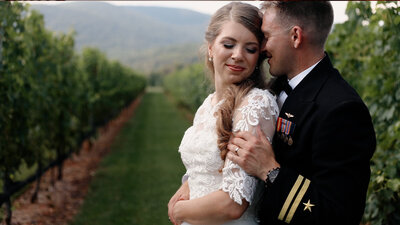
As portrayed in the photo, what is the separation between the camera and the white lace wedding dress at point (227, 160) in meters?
1.75

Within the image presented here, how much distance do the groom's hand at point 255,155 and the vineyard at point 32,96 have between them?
3261mm

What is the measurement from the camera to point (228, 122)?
73.2 inches

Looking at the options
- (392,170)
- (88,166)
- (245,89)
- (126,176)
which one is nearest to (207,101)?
(245,89)

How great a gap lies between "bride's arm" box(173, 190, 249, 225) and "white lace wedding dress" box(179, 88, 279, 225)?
0.04 meters

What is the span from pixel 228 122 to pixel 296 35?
1.68ft

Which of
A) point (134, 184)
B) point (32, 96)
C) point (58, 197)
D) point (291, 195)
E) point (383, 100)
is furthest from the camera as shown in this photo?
point (134, 184)

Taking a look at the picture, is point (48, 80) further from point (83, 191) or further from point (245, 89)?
point (245, 89)

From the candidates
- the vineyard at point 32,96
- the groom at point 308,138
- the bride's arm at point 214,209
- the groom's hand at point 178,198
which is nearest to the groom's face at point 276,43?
the groom at point 308,138

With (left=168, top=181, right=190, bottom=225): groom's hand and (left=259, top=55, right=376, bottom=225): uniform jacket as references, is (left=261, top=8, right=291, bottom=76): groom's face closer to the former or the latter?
(left=259, top=55, right=376, bottom=225): uniform jacket

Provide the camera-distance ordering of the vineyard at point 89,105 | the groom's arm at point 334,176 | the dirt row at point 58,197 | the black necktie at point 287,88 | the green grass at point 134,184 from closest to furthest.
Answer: the groom's arm at point 334,176 < the black necktie at point 287,88 < the vineyard at point 89,105 < the dirt row at point 58,197 < the green grass at point 134,184

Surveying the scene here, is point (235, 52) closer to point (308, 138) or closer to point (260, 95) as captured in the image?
point (260, 95)

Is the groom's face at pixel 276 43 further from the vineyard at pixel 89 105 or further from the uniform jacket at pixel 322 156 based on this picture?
the vineyard at pixel 89 105

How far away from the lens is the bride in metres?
1.77

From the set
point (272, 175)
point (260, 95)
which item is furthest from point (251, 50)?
point (272, 175)
